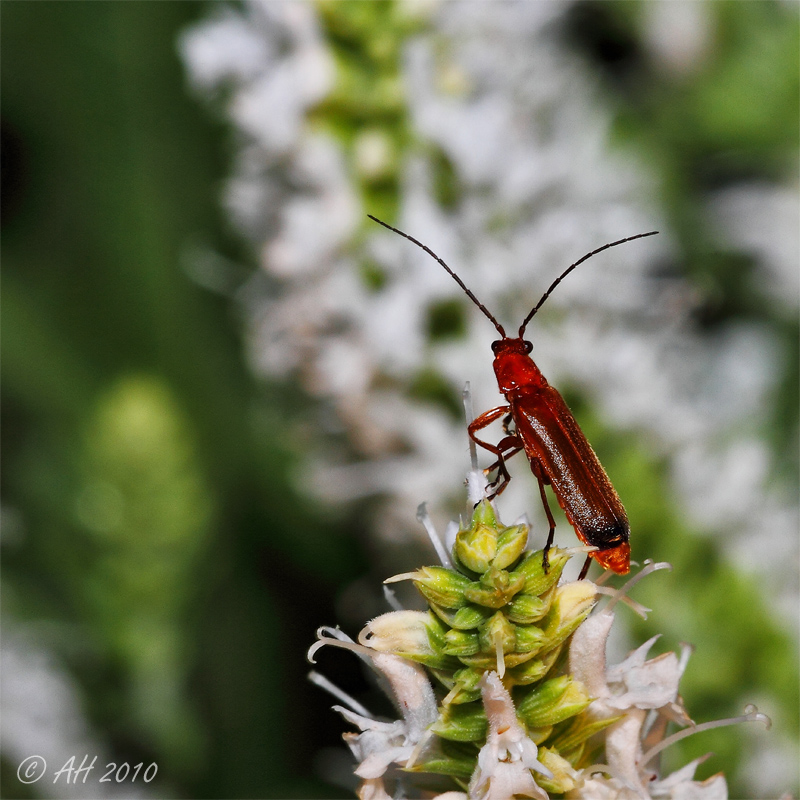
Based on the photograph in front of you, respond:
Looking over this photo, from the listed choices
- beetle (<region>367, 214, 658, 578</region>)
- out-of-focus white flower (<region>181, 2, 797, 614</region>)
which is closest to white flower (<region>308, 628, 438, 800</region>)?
beetle (<region>367, 214, 658, 578</region>)

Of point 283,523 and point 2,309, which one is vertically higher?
point 2,309

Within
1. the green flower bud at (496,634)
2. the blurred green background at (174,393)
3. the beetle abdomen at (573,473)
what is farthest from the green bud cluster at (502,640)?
the blurred green background at (174,393)

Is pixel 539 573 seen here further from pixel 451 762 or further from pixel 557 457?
pixel 557 457

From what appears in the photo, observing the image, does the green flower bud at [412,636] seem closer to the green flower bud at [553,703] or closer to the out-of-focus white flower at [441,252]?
the green flower bud at [553,703]

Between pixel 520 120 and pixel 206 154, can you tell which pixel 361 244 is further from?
pixel 206 154

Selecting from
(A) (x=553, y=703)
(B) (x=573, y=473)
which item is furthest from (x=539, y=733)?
(B) (x=573, y=473)

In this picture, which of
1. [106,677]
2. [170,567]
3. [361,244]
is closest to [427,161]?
[361,244]

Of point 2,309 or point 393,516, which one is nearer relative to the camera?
point 393,516

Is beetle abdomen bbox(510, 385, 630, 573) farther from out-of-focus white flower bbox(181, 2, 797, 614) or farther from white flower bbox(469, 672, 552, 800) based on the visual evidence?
out-of-focus white flower bbox(181, 2, 797, 614)
